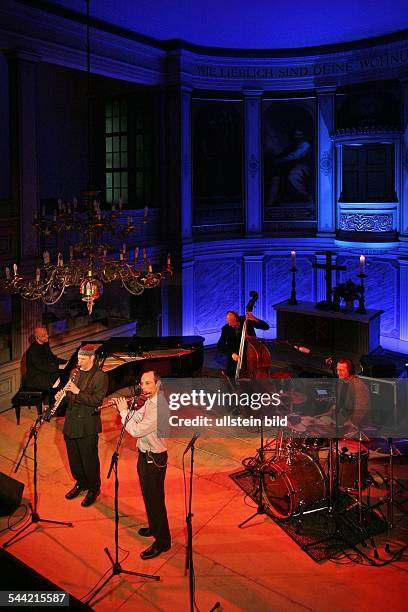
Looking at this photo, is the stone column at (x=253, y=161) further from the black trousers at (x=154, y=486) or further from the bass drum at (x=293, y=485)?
the black trousers at (x=154, y=486)

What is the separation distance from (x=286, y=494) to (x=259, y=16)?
7853mm

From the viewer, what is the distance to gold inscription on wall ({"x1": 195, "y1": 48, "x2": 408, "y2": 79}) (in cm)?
1290

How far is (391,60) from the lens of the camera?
12.6 meters

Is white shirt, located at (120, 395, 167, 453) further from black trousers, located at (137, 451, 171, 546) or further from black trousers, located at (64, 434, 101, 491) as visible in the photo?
black trousers, located at (64, 434, 101, 491)

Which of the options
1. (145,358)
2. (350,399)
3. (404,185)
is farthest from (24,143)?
(404,185)

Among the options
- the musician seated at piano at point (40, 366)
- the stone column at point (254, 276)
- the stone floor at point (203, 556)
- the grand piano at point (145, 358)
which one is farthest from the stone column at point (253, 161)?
the stone floor at point (203, 556)

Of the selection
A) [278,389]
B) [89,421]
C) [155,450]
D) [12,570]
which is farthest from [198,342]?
[12,570]

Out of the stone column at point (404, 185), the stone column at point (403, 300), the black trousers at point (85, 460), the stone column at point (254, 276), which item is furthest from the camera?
the stone column at point (254, 276)

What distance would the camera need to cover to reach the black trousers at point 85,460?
7.11 m

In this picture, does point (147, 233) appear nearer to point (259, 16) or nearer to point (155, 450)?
point (259, 16)

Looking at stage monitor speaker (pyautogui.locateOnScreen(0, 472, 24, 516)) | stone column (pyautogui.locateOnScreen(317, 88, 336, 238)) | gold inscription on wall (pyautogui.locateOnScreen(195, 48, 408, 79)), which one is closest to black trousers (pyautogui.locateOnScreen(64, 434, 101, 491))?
stage monitor speaker (pyautogui.locateOnScreen(0, 472, 24, 516))

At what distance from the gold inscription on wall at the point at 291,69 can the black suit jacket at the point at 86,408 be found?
8429mm

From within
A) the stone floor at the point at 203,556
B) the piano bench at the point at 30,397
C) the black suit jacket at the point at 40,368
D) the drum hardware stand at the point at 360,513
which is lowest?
the stone floor at the point at 203,556

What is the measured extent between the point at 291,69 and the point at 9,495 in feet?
33.7
